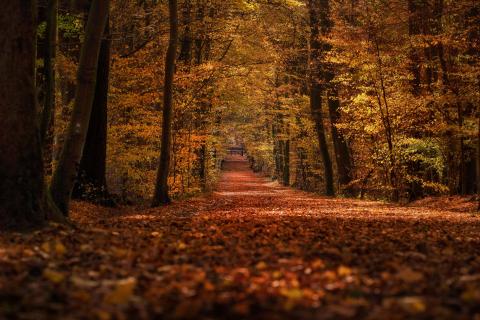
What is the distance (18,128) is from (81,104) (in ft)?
6.21

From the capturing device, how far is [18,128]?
6609 mm

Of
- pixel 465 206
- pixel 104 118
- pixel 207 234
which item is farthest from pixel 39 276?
pixel 465 206

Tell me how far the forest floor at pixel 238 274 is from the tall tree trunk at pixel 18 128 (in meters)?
0.48

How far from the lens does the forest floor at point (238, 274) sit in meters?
2.94

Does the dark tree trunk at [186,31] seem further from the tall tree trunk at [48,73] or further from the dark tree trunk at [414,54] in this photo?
the tall tree trunk at [48,73]

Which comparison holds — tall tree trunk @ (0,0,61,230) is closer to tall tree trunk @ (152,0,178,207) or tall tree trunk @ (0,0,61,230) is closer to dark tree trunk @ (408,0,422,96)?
tall tree trunk @ (152,0,178,207)

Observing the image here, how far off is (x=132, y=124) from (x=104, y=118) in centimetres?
410

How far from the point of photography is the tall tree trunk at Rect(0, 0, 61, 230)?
650 cm

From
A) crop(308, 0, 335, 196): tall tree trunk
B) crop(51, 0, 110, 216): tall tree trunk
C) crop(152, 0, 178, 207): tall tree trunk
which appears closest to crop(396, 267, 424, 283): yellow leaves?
crop(51, 0, 110, 216): tall tree trunk

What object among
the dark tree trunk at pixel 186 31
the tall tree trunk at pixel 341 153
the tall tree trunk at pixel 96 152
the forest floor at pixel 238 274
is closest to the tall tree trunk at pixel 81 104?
the forest floor at pixel 238 274

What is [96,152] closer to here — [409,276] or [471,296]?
[409,276]

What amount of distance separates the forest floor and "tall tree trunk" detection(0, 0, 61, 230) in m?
0.48

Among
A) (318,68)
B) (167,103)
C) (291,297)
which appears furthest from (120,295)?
(318,68)

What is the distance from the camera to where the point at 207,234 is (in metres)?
6.93
